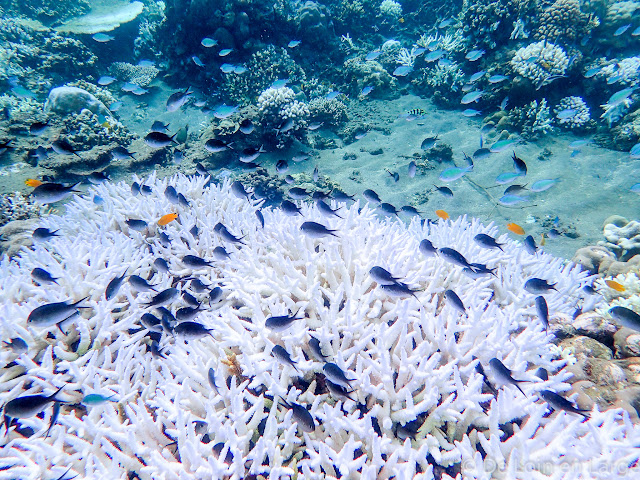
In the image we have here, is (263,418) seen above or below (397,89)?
below

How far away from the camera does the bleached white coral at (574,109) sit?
10086mm

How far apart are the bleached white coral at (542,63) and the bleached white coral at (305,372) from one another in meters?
9.72

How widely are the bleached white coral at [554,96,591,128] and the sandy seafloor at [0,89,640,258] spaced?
38cm

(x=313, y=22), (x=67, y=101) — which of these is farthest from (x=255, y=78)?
(x=67, y=101)

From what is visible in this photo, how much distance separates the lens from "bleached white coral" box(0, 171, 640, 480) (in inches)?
74.6

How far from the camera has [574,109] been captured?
10.2 m

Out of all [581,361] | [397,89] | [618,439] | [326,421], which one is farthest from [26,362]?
[397,89]

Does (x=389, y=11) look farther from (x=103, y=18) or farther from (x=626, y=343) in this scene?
(x=626, y=343)

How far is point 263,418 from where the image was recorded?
221 cm

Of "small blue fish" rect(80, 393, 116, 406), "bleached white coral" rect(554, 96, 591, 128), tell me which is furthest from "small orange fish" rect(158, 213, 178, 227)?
"bleached white coral" rect(554, 96, 591, 128)

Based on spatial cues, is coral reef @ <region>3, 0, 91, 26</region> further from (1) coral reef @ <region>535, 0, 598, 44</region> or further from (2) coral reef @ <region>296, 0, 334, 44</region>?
(1) coral reef @ <region>535, 0, 598, 44</region>

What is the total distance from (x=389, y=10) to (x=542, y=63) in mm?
10188

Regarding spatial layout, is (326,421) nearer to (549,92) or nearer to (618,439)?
(618,439)

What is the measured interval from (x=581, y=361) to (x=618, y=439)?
94 cm
